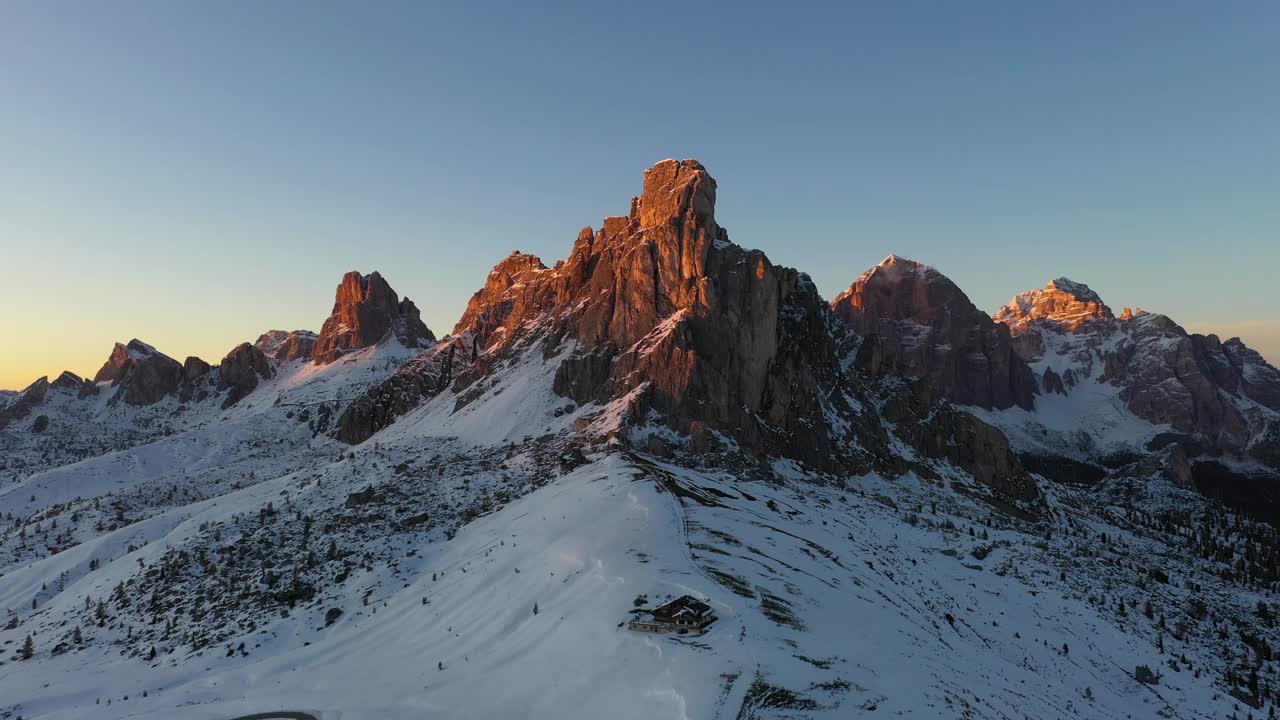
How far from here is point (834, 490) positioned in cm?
7269

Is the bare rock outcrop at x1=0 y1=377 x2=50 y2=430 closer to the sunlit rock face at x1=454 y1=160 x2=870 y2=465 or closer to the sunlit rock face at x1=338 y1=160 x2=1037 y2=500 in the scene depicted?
the sunlit rock face at x1=338 y1=160 x2=1037 y2=500

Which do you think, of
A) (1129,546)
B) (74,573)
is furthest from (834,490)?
(74,573)

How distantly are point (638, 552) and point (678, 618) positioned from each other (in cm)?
908

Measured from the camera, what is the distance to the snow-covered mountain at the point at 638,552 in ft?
79.6

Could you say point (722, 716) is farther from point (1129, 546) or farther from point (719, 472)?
point (1129, 546)

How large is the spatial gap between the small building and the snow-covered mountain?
2.73 feet

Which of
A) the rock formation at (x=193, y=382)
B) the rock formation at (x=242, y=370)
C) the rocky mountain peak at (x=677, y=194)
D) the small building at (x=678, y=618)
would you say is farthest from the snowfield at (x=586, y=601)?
the rock formation at (x=193, y=382)

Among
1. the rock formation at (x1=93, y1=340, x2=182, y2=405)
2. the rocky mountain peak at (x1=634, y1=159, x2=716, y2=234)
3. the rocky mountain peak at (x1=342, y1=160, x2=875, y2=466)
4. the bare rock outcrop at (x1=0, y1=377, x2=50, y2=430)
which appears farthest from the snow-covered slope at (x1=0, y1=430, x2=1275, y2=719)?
the bare rock outcrop at (x1=0, y1=377, x2=50, y2=430)

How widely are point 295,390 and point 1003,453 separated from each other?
15446 centimetres

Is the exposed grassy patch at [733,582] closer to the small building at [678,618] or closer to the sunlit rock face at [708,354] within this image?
the small building at [678,618]

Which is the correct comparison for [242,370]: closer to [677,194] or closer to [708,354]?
[677,194]

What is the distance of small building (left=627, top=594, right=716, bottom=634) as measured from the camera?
77.3ft

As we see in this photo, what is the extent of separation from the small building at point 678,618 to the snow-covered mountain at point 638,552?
2.73ft

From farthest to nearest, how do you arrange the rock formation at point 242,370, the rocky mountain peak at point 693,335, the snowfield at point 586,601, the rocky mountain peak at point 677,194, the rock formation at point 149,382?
the rock formation at point 149,382 → the rock formation at point 242,370 → the rocky mountain peak at point 677,194 → the rocky mountain peak at point 693,335 → the snowfield at point 586,601
